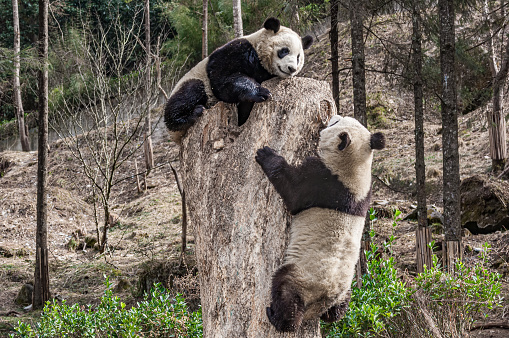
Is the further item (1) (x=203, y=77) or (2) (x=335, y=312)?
(1) (x=203, y=77)

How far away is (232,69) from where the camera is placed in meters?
4.26

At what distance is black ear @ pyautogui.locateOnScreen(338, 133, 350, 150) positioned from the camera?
11.3 ft

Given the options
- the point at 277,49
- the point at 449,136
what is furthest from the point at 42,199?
the point at 449,136

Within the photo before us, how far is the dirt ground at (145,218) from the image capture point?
9023mm

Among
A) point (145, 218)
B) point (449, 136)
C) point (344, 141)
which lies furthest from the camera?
point (145, 218)

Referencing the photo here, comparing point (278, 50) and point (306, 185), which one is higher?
point (278, 50)

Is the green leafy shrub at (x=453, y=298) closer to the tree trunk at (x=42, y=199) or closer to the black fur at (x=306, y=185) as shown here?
the black fur at (x=306, y=185)

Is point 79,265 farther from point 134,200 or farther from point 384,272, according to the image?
point 384,272

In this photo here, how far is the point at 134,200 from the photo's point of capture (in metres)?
15.3

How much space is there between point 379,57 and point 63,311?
14.7 metres

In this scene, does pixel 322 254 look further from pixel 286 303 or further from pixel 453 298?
pixel 453 298

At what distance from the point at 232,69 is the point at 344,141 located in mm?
1350

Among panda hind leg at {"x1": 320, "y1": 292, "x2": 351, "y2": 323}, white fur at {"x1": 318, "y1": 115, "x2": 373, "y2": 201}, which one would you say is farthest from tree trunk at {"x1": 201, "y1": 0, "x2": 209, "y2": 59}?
panda hind leg at {"x1": 320, "y1": 292, "x2": 351, "y2": 323}

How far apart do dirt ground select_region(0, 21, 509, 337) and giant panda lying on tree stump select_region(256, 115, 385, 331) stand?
12.1 feet
